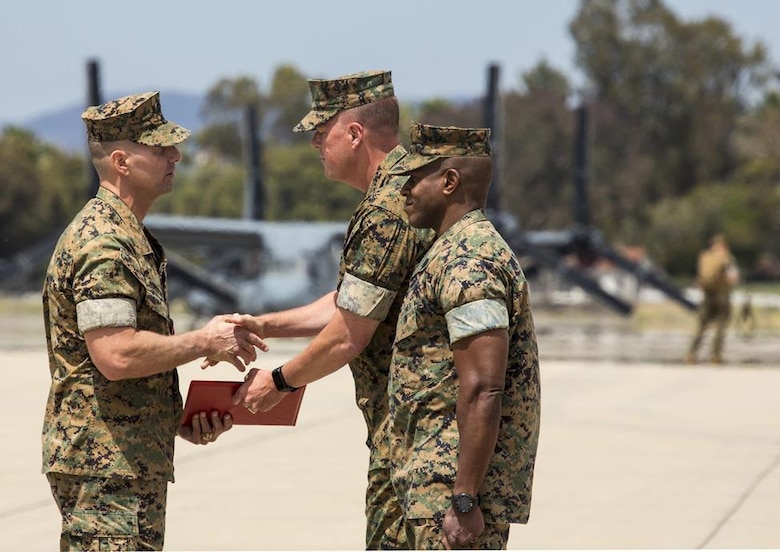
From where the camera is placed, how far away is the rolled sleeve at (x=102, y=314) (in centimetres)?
351

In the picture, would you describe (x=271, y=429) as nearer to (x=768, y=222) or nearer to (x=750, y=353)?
(x=750, y=353)

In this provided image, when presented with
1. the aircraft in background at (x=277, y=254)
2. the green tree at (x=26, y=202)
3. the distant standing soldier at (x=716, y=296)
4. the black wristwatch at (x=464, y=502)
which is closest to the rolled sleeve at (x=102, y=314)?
the black wristwatch at (x=464, y=502)

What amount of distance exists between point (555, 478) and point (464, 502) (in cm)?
533

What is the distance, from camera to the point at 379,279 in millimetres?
3639

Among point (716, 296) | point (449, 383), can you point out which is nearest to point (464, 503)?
point (449, 383)

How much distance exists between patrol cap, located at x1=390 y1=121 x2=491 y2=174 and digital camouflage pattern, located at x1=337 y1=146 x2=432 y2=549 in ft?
0.88

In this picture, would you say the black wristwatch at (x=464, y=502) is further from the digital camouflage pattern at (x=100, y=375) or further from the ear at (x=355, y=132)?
the ear at (x=355, y=132)

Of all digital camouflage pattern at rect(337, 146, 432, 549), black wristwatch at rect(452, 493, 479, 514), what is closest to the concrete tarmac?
digital camouflage pattern at rect(337, 146, 432, 549)

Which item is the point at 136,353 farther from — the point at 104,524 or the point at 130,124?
the point at 130,124

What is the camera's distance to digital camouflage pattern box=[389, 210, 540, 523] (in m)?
3.30

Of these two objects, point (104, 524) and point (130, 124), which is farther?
point (130, 124)

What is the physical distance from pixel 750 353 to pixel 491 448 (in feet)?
56.8

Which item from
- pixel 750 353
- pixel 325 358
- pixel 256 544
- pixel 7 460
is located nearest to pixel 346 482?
pixel 256 544

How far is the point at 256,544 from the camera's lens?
6434 mm
